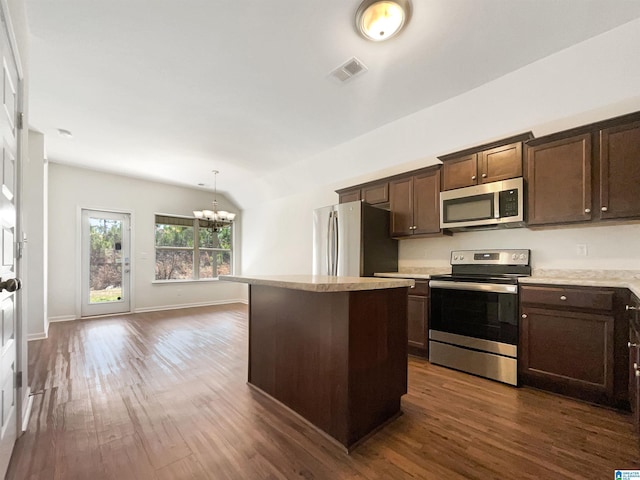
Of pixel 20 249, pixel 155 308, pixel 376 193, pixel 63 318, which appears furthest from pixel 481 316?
pixel 63 318

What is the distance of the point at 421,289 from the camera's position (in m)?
3.11

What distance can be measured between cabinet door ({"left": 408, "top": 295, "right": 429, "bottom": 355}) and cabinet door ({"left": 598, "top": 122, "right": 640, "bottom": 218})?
5.55 ft

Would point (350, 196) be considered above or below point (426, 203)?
above

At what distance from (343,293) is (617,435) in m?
1.96

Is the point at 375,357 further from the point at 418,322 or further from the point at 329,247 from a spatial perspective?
the point at 329,247

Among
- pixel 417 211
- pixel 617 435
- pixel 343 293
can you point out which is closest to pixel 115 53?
pixel 343 293

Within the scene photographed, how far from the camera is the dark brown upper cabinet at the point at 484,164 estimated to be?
269 cm

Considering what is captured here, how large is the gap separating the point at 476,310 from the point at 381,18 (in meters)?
2.57

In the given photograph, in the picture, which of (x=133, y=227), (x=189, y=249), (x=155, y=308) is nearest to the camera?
(x=133, y=227)

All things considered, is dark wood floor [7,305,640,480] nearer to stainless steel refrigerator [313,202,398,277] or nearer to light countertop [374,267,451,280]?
light countertop [374,267,451,280]

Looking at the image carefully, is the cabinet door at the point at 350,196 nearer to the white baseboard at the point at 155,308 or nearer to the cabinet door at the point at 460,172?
the cabinet door at the point at 460,172

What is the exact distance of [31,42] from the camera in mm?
2240

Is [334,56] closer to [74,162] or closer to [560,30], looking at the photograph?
[560,30]

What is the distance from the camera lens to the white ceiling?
195 cm
